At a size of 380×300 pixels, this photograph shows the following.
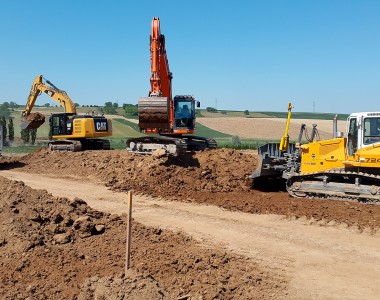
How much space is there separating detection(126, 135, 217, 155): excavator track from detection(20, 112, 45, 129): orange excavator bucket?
610cm

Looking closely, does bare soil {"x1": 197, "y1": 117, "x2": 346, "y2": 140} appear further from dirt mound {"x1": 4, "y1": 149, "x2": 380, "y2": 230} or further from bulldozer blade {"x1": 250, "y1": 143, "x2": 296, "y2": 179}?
bulldozer blade {"x1": 250, "y1": 143, "x2": 296, "y2": 179}

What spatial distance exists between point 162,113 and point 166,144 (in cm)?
165

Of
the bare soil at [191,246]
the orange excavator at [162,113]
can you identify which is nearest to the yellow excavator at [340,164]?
the bare soil at [191,246]

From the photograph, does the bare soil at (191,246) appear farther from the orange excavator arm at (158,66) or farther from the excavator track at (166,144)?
the orange excavator arm at (158,66)

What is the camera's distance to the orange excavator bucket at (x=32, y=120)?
24.1 metres

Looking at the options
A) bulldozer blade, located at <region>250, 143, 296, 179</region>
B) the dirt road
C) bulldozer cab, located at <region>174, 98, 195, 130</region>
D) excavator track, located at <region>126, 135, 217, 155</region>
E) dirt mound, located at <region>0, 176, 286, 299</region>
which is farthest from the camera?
bulldozer cab, located at <region>174, 98, 195, 130</region>

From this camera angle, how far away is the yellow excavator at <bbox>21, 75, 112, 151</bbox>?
2359 cm

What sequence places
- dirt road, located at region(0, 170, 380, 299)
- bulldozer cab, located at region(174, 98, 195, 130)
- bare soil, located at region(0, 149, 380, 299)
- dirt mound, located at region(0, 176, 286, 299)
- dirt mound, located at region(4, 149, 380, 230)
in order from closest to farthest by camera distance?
dirt mound, located at region(0, 176, 286, 299) < bare soil, located at region(0, 149, 380, 299) < dirt road, located at region(0, 170, 380, 299) < dirt mound, located at region(4, 149, 380, 230) < bulldozer cab, located at region(174, 98, 195, 130)

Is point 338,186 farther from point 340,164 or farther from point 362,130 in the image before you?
point 362,130

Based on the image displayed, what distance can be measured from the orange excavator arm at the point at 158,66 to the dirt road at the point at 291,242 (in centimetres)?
672

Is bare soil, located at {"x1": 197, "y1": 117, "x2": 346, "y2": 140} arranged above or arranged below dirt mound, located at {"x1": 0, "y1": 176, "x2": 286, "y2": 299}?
above

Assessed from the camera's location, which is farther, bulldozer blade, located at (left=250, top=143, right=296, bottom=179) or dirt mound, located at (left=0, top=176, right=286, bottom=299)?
bulldozer blade, located at (left=250, top=143, right=296, bottom=179)

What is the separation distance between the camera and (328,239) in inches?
373

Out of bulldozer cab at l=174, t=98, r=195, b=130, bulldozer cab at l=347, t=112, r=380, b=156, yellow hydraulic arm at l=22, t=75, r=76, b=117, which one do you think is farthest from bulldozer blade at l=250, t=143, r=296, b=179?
yellow hydraulic arm at l=22, t=75, r=76, b=117
